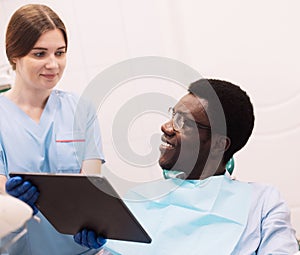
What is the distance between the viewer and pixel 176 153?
4.40 feet

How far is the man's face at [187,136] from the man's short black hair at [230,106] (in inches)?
0.8

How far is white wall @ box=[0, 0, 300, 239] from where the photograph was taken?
2.30m

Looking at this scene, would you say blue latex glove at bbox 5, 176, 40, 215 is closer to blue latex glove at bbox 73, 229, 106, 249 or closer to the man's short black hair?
blue latex glove at bbox 73, 229, 106, 249

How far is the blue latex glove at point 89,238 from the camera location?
1214mm

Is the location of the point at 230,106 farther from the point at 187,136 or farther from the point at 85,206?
the point at 85,206

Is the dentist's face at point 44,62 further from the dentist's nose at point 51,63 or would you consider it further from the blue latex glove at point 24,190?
the blue latex glove at point 24,190

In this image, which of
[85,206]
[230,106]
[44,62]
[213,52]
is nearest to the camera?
[85,206]

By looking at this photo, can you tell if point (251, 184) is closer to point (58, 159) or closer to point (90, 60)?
point (58, 159)

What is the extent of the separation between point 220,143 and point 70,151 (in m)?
0.44

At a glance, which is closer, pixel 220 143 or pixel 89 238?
pixel 89 238

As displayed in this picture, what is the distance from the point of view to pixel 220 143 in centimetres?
135

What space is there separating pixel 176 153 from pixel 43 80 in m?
0.44

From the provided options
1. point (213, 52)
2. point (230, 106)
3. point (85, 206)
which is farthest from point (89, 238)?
point (213, 52)

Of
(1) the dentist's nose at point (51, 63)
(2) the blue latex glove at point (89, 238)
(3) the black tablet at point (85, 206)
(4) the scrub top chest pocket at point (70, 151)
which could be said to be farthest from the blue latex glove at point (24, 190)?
(1) the dentist's nose at point (51, 63)
